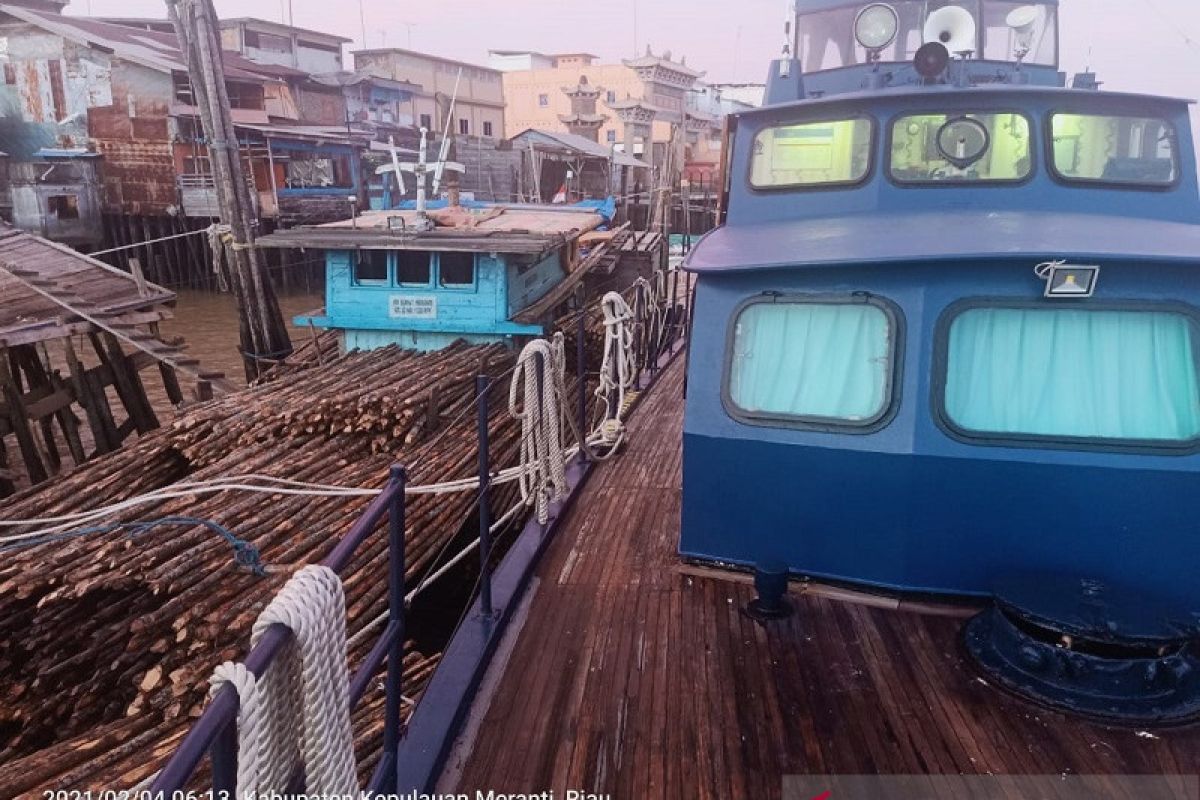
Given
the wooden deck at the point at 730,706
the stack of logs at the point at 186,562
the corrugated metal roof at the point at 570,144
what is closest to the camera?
the wooden deck at the point at 730,706

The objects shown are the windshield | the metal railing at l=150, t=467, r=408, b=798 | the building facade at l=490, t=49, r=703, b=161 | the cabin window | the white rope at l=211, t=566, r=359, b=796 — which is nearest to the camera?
the metal railing at l=150, t=467, r=408, b=798

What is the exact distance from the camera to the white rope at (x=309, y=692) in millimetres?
1941

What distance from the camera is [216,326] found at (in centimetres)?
2622

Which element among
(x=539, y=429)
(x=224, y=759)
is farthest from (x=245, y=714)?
(x=539, y=429)

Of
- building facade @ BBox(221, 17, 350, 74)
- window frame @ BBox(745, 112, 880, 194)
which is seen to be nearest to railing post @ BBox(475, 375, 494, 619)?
window frame @ BBox(745, 112, 880, 194)

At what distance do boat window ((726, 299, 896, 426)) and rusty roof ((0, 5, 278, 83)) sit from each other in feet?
111

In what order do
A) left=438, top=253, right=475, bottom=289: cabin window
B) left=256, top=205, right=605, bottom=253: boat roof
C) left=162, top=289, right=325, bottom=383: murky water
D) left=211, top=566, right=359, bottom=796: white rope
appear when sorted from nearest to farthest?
1. left=211, top=566, right=359, bottom=796: white rope
2. left=256, top=205, right=605, bottom=253: boat roof
3. left=438, top=253, right=475, bottom=289: cabin window
4. left=162, top=289, right=325, bottom=383: murky water

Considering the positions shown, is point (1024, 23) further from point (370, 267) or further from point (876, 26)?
point (370, 267)

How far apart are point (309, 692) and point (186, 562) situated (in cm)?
437

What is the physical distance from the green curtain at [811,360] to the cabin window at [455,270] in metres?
6.95

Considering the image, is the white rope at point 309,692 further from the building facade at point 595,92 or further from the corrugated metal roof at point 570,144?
the building facade at point 595,92

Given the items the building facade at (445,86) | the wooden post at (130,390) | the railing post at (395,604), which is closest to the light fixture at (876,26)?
the railing post at (395,604)

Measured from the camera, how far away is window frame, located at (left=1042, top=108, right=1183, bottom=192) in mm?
4617

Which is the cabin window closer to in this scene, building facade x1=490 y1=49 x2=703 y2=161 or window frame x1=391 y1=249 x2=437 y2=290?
window frame x1=391 y1=249 x2=437 y2=290
